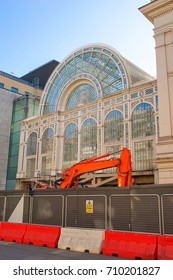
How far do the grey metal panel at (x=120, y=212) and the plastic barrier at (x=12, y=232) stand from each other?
4649 mm

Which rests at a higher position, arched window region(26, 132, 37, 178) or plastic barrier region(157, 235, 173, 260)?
arched window region(26, 132, 37, 178)

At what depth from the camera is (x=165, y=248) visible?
7.86 m

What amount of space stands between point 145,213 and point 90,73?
25.5 metres

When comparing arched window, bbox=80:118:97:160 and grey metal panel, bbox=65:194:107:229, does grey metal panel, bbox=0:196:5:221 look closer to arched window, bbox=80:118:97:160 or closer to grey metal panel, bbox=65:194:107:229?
grey metal panel, bbox=65:194:107:229

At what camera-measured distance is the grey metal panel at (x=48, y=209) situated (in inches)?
452

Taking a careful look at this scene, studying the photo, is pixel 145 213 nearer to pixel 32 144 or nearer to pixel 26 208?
pixel 26 208

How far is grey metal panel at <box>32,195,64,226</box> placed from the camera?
11472 mm

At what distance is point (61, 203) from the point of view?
11539mm

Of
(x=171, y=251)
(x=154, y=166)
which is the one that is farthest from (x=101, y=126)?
(x=171, y=251)

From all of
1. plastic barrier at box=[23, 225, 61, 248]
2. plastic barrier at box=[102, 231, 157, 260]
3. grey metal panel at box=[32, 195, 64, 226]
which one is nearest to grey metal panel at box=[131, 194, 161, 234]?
plastic barrier at box=[102, 231, 157, 260]

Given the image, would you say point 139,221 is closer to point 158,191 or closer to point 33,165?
point 158,191

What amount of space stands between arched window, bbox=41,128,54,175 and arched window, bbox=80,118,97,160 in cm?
549

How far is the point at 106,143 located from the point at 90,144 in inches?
99.3

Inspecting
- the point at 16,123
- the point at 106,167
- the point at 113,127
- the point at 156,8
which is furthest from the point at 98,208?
the point at 16,123
